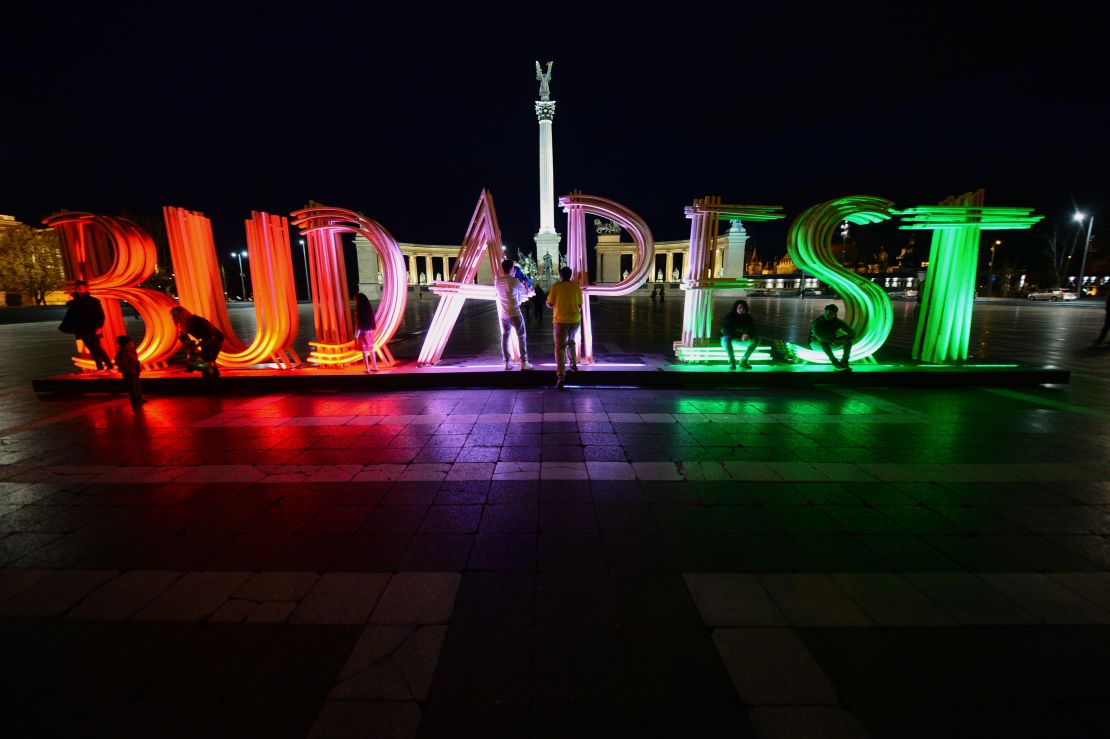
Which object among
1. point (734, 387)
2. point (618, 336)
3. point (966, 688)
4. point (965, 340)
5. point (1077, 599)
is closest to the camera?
point (966, 688)

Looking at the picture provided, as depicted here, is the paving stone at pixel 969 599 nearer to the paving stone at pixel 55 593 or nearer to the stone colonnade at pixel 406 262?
the paving stone at pixel 55 593

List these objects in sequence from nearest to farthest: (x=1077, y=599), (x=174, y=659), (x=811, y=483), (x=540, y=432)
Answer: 1. (x=174, y=659)
2. (x=1077, y=599)
3. (x=811, y=483)
4. (x=540, y=432)

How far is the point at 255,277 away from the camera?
9039 mm

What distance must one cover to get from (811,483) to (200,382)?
9.95 m

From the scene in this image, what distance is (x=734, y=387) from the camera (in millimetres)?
8633

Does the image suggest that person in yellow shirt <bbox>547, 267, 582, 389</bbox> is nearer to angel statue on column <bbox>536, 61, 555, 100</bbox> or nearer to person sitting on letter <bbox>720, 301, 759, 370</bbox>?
Result: person sitting on letter <bbox>720, 301, 759, 370</bbox>

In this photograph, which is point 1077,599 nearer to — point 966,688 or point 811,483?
point 966,688

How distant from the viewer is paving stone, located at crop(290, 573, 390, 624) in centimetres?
283

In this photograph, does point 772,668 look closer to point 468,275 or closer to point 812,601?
point 812,601

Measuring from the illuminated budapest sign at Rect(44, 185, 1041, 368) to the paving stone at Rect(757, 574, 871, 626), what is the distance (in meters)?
6.70

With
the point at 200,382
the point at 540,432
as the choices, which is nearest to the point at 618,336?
the point at 540,432

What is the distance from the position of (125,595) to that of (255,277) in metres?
7.41

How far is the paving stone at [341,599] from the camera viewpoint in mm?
2826

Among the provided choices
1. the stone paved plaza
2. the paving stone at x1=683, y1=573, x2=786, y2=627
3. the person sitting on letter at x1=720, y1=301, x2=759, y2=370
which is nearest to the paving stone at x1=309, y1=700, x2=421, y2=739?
the stone paved plaza
